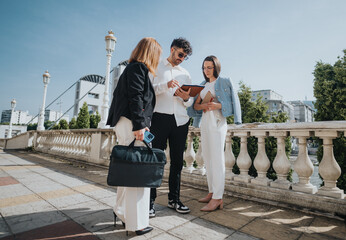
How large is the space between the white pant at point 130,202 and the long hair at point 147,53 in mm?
588

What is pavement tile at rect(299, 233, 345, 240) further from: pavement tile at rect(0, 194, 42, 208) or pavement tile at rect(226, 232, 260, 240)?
pavement tile at rect(0, 194, 42, 208)

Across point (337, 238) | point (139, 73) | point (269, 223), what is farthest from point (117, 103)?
point (337, 238)

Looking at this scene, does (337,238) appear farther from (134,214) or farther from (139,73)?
(139,73)

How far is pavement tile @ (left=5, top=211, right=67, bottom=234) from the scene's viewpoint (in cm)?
165

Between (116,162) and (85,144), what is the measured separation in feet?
18.2

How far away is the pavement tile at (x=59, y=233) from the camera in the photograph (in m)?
1.48

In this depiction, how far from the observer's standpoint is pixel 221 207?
2211 millimetres

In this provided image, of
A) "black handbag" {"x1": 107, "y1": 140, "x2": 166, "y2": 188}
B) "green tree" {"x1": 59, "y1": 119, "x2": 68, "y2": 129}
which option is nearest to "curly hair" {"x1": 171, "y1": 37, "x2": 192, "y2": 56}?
"black handbag" {"x1": 107, "y1": 140, "x2": 166, "y2": 188}

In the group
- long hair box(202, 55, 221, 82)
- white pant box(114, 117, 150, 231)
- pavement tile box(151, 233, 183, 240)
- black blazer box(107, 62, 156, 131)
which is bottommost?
pavement tile box(151, 233, 183, 240)

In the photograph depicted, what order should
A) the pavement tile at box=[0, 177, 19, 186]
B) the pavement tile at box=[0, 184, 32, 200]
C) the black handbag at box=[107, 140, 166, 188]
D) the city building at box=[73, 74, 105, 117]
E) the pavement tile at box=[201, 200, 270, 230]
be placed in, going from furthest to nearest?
the city building at box=[73, 74, 105, 117], the pavement tile at box=[0, 177, 19, 186], the pavement tile at box=[0, 184, 32, 200], the pavement tile at box=[201, 200, 270, 230], the black handbag at box=[107, 140, 166, 188]

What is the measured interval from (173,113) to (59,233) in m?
1.53

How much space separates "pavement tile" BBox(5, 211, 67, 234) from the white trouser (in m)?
1.68

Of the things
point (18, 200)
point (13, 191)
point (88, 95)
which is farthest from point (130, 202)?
point (88, 95)

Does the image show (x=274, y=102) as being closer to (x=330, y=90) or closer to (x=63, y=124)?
(x=330, y=90)
